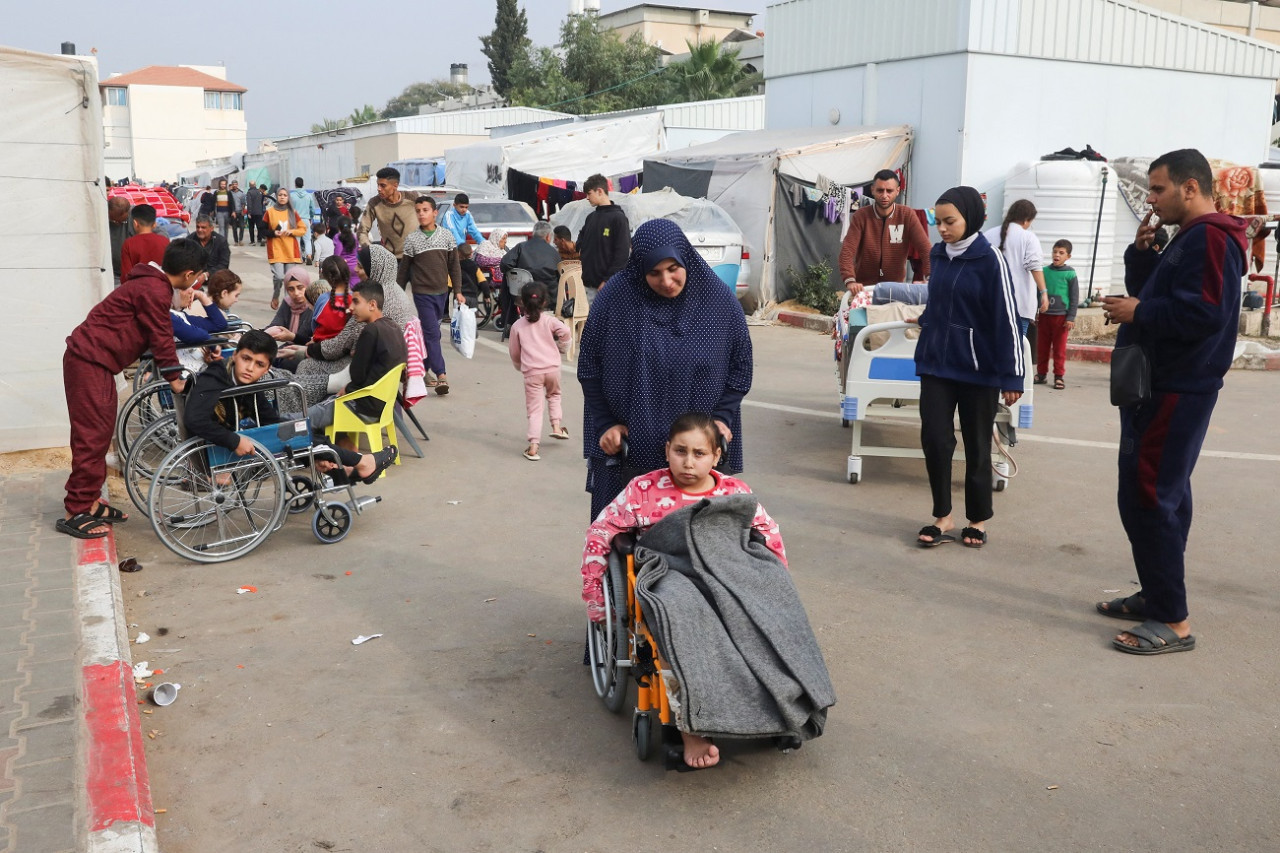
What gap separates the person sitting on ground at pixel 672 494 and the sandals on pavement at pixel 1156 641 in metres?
1.83

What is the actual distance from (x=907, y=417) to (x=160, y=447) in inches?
195

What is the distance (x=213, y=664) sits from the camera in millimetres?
4836

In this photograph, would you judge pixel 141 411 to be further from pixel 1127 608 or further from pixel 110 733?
pixel 1127 608

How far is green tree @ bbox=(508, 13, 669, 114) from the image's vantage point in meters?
51.8

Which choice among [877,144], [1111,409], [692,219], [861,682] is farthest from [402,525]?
[877,144]

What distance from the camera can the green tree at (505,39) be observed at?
7038cm

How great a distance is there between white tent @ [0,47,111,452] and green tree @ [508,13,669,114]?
4483 centimetres

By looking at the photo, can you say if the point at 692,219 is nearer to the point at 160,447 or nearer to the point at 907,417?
the point at 907,417

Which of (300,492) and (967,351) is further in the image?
(300,492)

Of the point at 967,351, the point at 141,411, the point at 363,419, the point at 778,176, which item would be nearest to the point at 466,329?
the point at 141,411

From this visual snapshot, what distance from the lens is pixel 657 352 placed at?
4242 millimetres

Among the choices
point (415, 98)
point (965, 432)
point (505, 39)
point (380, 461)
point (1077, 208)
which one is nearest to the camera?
point (965, 432)

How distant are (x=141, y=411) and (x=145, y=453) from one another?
94 centimetres

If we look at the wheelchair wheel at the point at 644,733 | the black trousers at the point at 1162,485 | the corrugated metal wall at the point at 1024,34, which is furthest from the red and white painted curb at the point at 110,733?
the corrugated metal wall at the point at 1024,34
